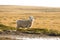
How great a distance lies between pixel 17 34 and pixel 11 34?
479 mm

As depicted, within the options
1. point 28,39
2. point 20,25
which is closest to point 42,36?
point 28,39

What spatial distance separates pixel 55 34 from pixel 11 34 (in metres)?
3.52

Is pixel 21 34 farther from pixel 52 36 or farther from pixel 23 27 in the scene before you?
pixel 23 27

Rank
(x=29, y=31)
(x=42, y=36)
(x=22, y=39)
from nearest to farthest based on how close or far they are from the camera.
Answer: (x=22, y=39) < (x=42, y=36) < (x=29, y=31)

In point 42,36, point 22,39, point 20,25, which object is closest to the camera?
point 22,39

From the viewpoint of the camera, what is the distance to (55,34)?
762 inches

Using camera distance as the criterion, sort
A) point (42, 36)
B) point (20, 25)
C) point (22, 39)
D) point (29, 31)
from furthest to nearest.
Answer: point (20, 25) → point (29, 31) → point (42, 36) → point (22, 39)

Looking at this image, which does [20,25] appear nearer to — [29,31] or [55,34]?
[29,31]

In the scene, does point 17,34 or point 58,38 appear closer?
point 58,38

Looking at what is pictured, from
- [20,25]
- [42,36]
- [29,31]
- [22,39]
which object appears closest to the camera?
[22,39]

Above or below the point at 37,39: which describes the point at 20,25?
below

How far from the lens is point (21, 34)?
1930 centimetres

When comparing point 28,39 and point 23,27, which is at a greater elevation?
point 28,39

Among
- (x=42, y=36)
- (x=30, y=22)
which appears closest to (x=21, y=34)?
(x=42, y=36)
